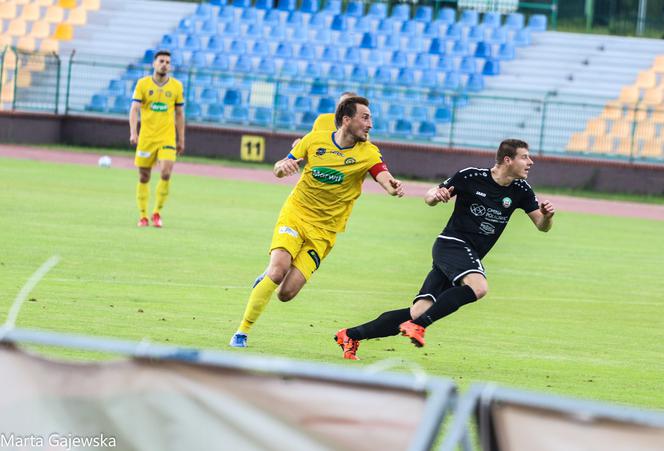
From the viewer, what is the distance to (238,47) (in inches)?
1604

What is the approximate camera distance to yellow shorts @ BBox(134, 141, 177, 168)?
18.8 meters

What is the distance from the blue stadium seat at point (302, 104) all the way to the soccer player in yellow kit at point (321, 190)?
82.3 feet

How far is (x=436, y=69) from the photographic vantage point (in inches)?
1500

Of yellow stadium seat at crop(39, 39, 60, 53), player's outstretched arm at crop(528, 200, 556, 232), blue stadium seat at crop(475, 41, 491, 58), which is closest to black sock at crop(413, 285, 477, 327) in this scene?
player's outstretched arm at crop(528, 200, 556, 232)

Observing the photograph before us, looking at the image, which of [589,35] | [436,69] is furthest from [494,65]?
[589,35]

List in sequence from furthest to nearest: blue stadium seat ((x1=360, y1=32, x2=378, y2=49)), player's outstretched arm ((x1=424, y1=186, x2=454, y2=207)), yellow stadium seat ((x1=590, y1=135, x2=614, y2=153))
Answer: blue stadium seat ((x1=360, y1=32, x2=378, y2=49)) < yellow stadium seat ((x1=590, y1=135, x2=614, y2=153)) < player's outstretched arm ((x1=424, y1=186, x2=454, y2=207))

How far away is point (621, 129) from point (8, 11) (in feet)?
71.8

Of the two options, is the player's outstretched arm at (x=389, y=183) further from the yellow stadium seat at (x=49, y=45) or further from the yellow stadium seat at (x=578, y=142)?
the yellow stadium seat at (x=49, y=45)

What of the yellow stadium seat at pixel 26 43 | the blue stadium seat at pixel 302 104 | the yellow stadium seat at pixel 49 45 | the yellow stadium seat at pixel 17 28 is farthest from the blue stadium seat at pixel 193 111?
the yellow stadium seat at pixel 17 28

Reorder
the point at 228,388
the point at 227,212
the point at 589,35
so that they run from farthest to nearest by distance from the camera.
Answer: the point at 589,35
the point at 227,212
the point at 228,388

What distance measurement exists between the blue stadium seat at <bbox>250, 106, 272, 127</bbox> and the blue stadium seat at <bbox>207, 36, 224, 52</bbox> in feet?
18.4

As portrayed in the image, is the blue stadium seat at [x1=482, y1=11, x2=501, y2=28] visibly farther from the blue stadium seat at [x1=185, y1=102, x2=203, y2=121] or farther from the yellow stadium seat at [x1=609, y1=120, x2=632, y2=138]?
the blue stadium seat at [x1=185, y1=102, x2=203, y2=121]

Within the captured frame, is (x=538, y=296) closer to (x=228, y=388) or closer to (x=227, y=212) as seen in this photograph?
(x=227, y=212)

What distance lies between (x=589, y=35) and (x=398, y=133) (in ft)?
29.7
